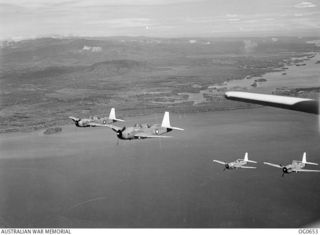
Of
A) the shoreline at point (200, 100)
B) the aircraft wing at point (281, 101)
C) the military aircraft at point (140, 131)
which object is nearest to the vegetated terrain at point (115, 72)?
the shoreline at point (200, 100)

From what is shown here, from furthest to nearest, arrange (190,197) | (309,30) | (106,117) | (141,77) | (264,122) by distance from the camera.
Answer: (264,122), (141,77), (106,117), (190,197), (309,30)

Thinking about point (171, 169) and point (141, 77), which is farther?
point (141, 77)

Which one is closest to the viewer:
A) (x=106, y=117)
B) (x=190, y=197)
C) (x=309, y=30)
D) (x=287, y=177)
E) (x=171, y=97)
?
(x=309, y=30)

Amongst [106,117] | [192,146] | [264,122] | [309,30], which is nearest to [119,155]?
[106,117]

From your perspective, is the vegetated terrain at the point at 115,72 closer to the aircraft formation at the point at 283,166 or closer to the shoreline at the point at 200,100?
the shoreline at the point at 200,100

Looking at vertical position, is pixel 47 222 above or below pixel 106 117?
below

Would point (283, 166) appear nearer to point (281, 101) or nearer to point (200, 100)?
point (200, 100)

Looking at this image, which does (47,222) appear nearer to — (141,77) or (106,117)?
(106,117)

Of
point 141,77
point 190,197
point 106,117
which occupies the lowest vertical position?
point 190,197
